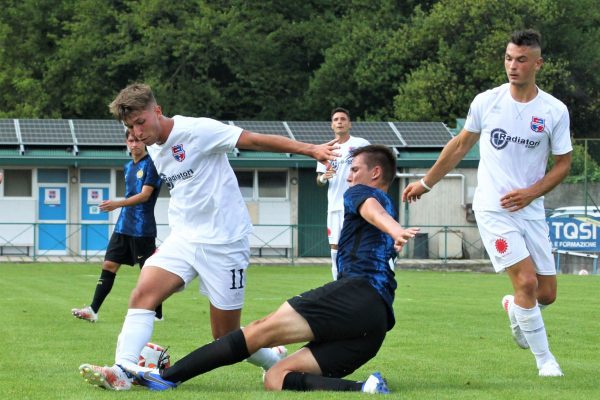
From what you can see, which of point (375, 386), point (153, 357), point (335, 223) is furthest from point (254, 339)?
point (335, 223)

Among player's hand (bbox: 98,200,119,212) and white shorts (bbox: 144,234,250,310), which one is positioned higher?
player's hand (bbox: 98,200,119,212)

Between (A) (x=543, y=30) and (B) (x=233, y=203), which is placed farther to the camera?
(A) (x=543, y=30)

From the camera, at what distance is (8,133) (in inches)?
1656

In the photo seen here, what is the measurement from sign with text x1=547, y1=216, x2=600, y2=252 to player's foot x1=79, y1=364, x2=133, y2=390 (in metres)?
25.5

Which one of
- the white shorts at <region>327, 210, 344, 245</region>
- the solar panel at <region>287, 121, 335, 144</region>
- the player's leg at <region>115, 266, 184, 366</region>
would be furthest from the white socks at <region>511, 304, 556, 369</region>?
the solar panel at <region>287, 121, 335, 144</region>

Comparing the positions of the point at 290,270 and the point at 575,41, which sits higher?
the point at 575,41

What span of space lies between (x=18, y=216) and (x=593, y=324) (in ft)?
99.4

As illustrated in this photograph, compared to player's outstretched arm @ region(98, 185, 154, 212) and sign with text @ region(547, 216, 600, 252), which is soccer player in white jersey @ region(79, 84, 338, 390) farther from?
sign with text @ region(547, 216, 600, 252)

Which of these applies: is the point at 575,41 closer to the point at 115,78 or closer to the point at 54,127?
the point at 115,78

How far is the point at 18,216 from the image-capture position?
4128 cm

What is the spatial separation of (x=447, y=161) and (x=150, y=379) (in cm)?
290

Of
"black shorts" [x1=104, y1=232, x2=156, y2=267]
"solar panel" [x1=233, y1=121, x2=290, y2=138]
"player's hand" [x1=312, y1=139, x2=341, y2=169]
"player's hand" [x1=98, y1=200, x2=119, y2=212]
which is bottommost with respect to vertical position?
"black shorts" [x1=104, y1=232, x2=156, y2=267]

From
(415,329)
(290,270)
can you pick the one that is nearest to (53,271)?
(290,270)

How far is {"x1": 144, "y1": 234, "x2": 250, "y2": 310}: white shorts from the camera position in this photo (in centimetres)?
841
